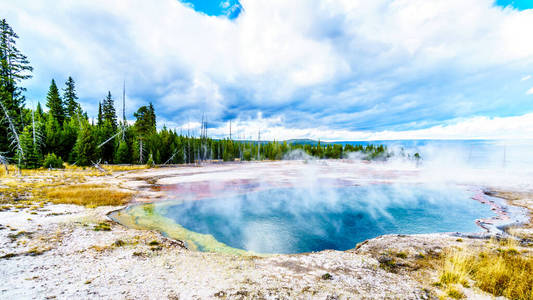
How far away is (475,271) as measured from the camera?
7.31 m

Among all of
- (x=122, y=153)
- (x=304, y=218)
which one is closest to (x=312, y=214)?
(x=304, y=218)

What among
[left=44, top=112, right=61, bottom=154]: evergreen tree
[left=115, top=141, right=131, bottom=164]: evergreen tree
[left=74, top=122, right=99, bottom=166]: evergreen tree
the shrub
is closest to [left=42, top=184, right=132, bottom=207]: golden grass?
the shrub

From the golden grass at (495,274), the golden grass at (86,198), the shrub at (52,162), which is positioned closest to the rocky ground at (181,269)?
the golden grass at (495,274)

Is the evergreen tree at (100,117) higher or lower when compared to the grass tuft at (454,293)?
higher

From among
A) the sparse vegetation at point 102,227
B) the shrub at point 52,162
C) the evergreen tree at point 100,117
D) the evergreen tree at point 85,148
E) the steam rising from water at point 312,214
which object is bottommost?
the steam rising from water at point 312,214

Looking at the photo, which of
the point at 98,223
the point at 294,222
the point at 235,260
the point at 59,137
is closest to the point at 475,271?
the point at 235,260

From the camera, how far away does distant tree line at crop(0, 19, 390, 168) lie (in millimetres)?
28188

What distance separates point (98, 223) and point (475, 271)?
1906 centimetres

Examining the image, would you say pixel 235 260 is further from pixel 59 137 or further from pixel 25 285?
pixel 59 137

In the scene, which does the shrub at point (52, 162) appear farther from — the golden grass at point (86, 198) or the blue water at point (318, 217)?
the blue water at point (318, 217)

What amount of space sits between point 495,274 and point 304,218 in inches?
495

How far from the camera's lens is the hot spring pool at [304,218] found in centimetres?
1327

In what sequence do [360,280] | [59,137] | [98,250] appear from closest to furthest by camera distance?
[360,280], [98,250], [59,137]

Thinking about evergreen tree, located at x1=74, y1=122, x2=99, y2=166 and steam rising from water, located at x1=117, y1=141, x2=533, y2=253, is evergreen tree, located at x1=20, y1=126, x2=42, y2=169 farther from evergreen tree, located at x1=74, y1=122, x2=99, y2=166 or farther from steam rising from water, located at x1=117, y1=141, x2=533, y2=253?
steam rising from water, located at x1=117, y1=141, x2=533, y2=253
